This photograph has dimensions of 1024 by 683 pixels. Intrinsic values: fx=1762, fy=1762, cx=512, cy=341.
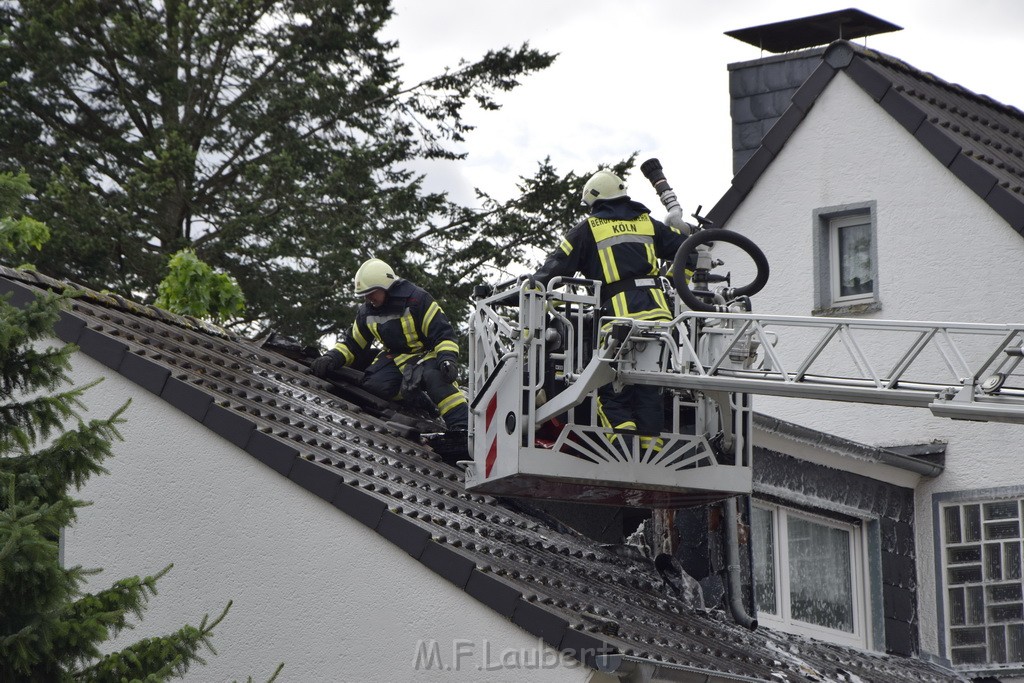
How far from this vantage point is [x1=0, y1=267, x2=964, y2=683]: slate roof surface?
9648mm

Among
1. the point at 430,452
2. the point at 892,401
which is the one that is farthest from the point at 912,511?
the point at 892,401

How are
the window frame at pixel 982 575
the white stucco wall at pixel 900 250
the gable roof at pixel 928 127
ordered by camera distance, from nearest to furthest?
the window frame at pixel 982 575
the white stucco wall at pixel 900 250
the gable roof at pixel 928 127

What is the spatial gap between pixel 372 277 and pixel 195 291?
397 cm

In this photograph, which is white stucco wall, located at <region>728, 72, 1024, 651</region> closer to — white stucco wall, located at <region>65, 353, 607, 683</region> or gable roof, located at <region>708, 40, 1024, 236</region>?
gable roof, located at <region>708, 40, 1024, 236</region>

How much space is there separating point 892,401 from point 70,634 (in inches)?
169

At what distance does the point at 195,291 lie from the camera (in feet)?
54.9

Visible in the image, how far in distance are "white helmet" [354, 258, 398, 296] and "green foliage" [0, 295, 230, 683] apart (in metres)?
4.92

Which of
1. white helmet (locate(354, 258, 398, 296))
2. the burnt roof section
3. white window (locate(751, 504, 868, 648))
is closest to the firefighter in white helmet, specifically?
white helmet (locate(354, 258, 398, 296))

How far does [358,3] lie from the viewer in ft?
86.1

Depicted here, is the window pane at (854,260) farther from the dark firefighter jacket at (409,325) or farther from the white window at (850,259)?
the dark firefighter jacket at (409,325)

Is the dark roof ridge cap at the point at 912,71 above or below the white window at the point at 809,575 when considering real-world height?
above

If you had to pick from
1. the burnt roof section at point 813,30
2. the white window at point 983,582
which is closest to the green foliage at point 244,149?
the burnt roof section at point 813,30

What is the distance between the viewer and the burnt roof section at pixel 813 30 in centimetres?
2047

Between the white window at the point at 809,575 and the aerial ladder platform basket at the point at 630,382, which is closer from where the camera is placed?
the aerial ladder platform basket at the point at 630,382
